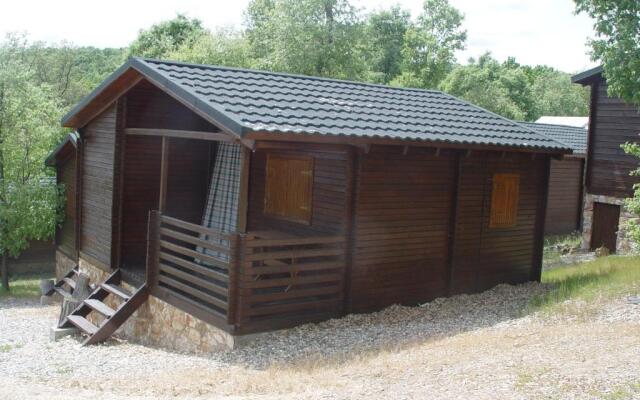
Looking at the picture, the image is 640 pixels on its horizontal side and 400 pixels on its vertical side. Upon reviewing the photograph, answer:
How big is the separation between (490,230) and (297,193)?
3587mm

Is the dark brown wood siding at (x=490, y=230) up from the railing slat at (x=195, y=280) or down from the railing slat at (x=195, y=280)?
up

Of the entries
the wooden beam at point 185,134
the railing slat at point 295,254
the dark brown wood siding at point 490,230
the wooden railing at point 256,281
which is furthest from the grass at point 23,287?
the dark brown wood siding at point 490,230

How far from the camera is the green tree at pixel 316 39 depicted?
33625 mm

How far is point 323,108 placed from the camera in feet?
32.3

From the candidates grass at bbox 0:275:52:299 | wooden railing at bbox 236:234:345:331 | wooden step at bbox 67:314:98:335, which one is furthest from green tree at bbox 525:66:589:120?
wooden step at bbox 67:314:98:335

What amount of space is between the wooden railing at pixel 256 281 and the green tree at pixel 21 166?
369 inches

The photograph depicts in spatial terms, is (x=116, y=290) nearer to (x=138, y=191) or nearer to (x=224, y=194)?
(x=138, y=191)

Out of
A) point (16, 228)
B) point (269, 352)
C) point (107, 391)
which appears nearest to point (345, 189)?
point (269, 352)

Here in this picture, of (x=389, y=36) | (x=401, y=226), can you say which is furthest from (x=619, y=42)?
(x=389, y=36)

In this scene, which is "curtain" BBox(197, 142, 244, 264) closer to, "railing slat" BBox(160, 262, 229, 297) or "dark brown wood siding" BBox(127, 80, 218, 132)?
"railing slat" BBox(160, 262, 229, 297)

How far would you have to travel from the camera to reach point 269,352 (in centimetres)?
837

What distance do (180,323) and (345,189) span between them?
10.5 feet

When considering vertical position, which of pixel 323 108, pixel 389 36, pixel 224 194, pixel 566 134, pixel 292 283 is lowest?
pixel 292 283

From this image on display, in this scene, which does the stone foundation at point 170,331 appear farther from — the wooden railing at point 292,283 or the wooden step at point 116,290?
the wooden railing at point 292,283
